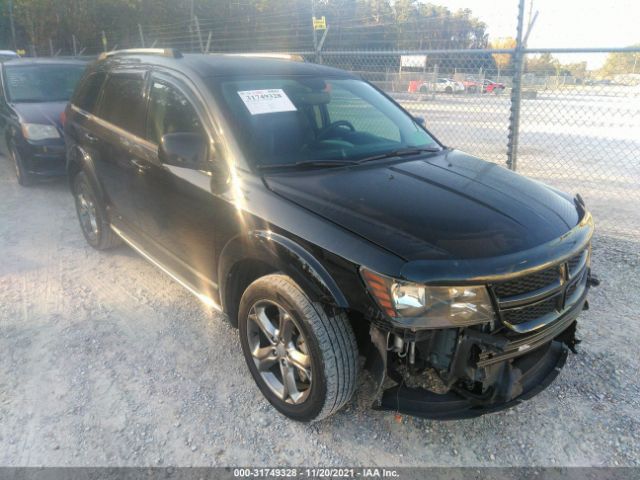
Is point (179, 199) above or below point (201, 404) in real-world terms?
above

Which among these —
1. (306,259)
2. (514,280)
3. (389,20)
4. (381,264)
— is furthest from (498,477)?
(389,20)

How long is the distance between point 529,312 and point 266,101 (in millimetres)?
1898

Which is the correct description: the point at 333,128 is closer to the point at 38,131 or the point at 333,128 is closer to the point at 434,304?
the point at 434,304

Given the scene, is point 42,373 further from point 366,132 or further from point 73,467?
point 366,132

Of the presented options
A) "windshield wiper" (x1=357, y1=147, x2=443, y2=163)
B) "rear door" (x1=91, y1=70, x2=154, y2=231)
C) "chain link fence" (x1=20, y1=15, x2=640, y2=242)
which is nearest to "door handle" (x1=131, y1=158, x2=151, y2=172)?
"rear door" (x1=91, y1=70, x2=154, y2=231)

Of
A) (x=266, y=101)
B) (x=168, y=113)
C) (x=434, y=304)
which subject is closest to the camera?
(x=434, y=304)

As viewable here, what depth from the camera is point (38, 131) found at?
6.36m

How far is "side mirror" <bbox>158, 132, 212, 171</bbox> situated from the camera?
2643 mm

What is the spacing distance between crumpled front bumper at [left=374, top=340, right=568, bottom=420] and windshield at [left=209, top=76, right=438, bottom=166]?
1392 millimetres

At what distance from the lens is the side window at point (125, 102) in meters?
3.48

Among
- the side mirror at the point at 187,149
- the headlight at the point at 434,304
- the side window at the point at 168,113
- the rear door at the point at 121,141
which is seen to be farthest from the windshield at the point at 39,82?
the headlight at the point at 434,304

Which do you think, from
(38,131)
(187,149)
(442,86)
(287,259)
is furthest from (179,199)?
(442,86)

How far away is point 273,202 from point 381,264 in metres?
0.72

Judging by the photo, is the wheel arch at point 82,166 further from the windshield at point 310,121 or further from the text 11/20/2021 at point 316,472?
the text 11/20/2021 at point 316,472
